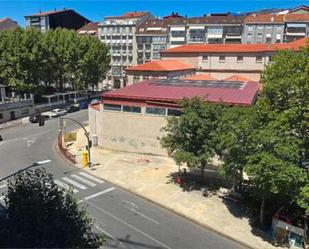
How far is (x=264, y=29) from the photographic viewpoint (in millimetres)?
83750

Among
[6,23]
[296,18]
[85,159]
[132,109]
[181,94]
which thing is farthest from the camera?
[6,23]

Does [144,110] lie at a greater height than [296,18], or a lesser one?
lesser

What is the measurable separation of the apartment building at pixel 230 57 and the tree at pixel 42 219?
56.3 m

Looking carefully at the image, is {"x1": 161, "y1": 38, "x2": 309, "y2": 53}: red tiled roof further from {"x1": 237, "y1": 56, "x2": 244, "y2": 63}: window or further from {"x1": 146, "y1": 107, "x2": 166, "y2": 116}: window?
{"x1": 146, "y1": 107, "x2": 166, "y2": 116}: window

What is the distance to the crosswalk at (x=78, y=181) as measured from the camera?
3052 centimetres

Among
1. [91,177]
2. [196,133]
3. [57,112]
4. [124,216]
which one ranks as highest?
[196,133]

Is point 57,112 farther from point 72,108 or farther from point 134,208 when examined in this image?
point 134,208

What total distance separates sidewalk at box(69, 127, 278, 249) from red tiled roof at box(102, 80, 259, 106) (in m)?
6.78

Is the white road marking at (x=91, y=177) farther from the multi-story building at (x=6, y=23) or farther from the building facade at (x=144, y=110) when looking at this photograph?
the multi-story building at (x=6, y=23)

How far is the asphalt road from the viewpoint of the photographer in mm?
21891

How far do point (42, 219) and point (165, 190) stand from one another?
1784 cm

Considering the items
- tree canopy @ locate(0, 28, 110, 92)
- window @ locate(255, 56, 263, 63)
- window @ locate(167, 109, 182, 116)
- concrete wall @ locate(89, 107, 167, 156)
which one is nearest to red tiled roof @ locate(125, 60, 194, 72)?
tree canopy @ locate(0, 28, 110, 92)

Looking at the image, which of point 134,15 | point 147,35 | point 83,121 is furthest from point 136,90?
point 134,15

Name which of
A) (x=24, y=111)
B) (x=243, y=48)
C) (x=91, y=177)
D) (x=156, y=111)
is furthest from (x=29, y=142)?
(x=243, y=48)
